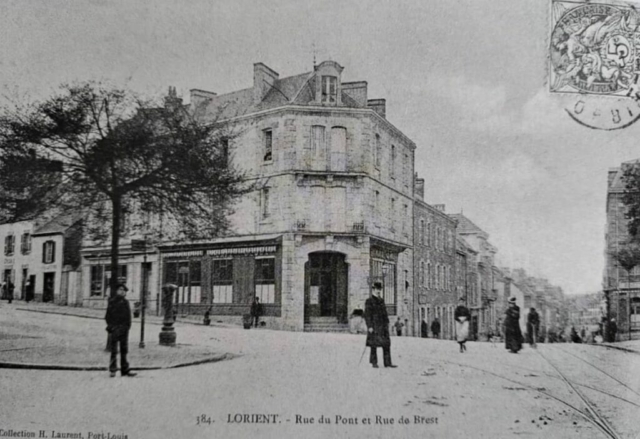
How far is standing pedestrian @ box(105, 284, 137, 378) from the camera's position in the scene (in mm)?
2480

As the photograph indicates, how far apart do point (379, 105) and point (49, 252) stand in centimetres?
178

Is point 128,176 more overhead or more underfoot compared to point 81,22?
more underfoot

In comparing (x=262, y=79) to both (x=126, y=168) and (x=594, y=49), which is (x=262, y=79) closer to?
(x=126, y=168)

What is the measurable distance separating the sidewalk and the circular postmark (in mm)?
2168

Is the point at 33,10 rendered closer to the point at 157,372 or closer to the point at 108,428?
the point at 157,372

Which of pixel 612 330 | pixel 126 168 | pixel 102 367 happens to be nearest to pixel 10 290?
pixel 102 367

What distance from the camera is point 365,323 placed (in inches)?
95.4

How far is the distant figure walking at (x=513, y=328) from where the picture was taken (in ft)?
8.40

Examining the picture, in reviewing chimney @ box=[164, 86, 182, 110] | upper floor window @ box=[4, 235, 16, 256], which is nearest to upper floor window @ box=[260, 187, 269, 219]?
chimney @ box=[164, 86, 182, 110]

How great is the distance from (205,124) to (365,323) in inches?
47.9

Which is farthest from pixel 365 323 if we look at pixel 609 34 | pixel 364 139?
pixel 609 34

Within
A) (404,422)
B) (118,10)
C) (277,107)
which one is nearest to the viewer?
(404,422)

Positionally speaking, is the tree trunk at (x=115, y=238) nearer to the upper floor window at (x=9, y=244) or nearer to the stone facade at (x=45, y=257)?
the stone facade at (x=45, y=257)

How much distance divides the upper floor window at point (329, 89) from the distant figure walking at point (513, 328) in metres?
1.29
